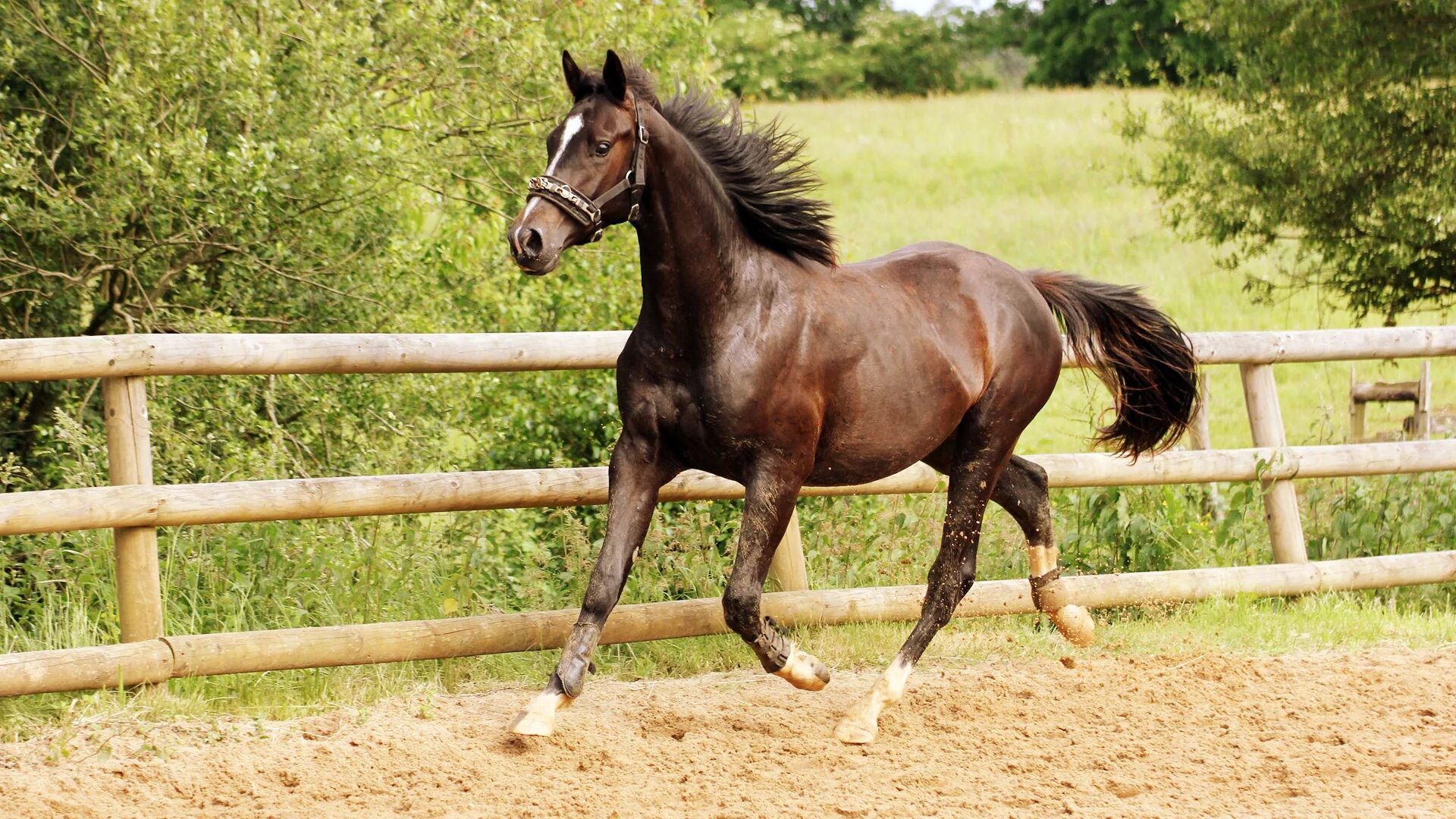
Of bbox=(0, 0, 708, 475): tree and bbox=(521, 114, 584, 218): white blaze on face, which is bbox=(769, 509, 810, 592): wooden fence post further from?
bbox=(0, 0, 708, 475): tree

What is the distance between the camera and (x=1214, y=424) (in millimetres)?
13836

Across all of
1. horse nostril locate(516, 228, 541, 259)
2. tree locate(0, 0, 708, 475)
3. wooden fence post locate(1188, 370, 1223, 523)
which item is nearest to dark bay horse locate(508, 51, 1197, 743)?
horse nostril locate(516, 228, 541, 259)

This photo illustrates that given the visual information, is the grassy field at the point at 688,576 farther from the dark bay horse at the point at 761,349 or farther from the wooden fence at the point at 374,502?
the dark bay horse at the point at 761,349

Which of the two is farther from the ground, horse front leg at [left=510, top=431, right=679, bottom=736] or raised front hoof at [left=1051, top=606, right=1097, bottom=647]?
horse front leg at [left=510, top=431, right=679, bottom=736]

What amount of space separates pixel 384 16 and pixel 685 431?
412cm

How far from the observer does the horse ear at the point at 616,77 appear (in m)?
3.82

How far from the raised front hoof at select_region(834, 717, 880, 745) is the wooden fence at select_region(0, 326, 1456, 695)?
0.89 meters

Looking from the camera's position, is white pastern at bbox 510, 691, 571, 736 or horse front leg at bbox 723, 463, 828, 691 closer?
white pastern at bbox 510, 691, 571, 736

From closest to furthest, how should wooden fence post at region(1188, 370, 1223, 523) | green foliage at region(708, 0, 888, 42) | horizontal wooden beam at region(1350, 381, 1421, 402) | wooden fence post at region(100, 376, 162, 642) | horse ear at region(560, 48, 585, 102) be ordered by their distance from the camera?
1. horse ear at region(560, 48, 585, 102)
2. wooden fence post at region(100, 376, 162, 642)
3. wooden fence post at region(1188, 370, 1223, 523)
4. horizontal wooden beam at region(1350, 381, 1421, 402)
5. green foliage at region(708, 0, 888, 42)

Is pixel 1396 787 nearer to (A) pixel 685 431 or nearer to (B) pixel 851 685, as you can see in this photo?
(B) pixel 851 685

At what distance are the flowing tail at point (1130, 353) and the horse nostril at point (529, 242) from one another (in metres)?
2.50

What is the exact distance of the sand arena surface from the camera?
3.57 meters

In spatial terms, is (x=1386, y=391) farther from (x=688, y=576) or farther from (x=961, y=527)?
(x=688, y=576)

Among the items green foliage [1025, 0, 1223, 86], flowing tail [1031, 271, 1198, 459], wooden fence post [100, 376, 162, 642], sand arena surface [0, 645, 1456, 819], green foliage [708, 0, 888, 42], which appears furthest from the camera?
green foliage [708, 0, 888, 42]
